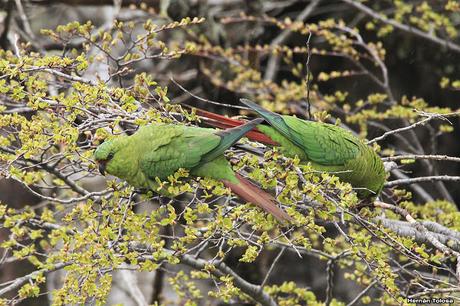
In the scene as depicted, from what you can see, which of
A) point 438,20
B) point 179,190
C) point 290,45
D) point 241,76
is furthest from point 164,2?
point 179,190

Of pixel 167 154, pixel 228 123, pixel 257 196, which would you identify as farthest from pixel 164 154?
pixel 257 196

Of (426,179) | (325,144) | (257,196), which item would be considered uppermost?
(257,196)

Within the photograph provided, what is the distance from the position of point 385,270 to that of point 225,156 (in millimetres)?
1008

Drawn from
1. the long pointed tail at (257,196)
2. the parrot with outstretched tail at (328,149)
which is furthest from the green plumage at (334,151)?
the long pointed tail at (257,196)

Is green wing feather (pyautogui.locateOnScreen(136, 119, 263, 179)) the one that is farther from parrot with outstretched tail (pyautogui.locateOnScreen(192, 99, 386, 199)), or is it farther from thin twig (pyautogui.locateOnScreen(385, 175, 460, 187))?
thin twig (pyautogui.locateOnScreen(385, 175, 460, 187))

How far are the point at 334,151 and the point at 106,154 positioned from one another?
1392mm

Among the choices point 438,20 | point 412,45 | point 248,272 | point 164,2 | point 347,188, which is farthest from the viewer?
point 412,45

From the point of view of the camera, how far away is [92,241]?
10.4ft

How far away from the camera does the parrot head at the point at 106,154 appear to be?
3441mm

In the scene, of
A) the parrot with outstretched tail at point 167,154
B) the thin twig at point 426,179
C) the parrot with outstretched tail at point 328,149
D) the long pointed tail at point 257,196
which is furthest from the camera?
the parrot with outstretched tail at point 328,149

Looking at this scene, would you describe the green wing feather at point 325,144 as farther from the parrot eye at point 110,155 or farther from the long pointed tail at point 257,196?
the parrot eye at point 110,155

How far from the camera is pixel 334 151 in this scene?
159 inches

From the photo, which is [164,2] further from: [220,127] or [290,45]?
[220,127]

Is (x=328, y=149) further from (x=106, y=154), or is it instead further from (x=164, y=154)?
(x=106, y=154)
